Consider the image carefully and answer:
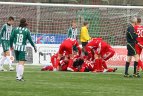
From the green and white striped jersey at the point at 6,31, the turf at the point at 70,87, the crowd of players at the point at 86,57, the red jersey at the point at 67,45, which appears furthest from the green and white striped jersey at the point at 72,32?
the turf at the point at 70,87

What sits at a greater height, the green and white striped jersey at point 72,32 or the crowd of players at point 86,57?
the green and white striped jersey at point 72,32

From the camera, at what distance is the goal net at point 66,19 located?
29.1 metres

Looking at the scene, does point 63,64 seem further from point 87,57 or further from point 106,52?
point 106,52

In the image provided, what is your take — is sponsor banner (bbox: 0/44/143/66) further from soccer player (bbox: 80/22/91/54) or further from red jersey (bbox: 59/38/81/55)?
red jersey (bbox: 59/38/81/55)

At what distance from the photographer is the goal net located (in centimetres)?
2906

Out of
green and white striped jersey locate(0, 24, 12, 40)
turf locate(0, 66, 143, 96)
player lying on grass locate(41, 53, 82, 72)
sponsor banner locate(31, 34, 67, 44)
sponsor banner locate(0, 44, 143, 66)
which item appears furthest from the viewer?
sponsor banner locate(31, 34, 67, 44)

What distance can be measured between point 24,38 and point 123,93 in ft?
14.9

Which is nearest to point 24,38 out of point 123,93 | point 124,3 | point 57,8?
point 123,93

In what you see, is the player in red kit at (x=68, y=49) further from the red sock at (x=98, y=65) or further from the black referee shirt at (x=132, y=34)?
the black referee shirt at (x=132, y=34)

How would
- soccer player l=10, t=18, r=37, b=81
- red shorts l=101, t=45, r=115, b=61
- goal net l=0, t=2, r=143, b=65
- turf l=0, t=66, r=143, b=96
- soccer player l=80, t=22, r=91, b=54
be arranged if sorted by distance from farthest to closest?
goal net l=0, t=2, r=143, b=65 < soccer player l=80, t=22, r=91, b=54 < red shorts l=101, t=45, r=115, b=61 < soccer player l=10, t=18, r=37, b=81 < turf l=0, t=66, r=143, b=96

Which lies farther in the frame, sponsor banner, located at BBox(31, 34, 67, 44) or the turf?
sponsor banner, located at BBox(31, 34, 67, 44)

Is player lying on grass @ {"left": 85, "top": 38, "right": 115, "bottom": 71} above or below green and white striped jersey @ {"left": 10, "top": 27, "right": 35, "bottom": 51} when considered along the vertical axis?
below

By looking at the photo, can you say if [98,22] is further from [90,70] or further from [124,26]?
[90,70]

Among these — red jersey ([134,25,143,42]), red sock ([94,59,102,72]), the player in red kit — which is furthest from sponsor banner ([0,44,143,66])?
red jersey ([134,25,143,42])
